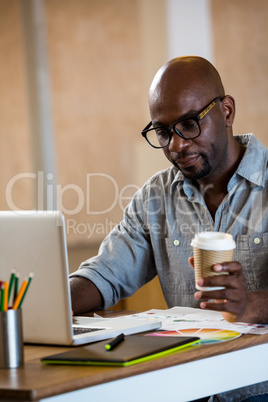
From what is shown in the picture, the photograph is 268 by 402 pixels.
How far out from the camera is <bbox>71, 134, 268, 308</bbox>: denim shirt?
1.84 m

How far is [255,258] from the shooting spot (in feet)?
5.97

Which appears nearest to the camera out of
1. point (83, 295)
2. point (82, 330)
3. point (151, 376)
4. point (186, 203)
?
point (151, 376)

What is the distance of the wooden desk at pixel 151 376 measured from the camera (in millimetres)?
1005

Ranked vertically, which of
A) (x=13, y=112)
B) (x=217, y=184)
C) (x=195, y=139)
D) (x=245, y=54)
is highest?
(x=245, y=54)

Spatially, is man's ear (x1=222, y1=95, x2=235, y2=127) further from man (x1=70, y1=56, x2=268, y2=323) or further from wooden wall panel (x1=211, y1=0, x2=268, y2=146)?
wooden wall panel (x1=211, y1=0, x2=268, y2=146)

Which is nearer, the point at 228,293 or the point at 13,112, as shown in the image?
the point at 228,293

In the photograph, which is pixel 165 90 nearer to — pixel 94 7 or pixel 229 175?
pixel 229 175

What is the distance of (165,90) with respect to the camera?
193 cm

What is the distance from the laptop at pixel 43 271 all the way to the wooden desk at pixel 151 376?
0.04 meters

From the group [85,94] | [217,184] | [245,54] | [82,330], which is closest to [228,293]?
[82,330]

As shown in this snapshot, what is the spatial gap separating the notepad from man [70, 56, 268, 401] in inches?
21.9

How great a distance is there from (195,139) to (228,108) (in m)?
0.21

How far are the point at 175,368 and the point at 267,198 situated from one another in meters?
0.85

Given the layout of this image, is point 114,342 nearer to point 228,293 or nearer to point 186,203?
point 228,293
